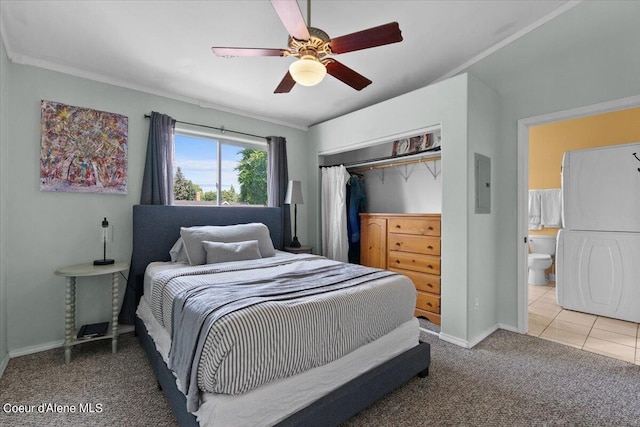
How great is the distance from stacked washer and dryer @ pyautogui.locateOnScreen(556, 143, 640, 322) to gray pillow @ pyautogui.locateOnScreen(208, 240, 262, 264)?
3.96 metres

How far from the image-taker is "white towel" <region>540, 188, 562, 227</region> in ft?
15.4

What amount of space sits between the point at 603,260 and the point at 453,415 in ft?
10.4

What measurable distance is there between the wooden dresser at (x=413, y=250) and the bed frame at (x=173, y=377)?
3.69 ft

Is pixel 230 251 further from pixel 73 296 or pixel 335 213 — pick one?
pixel 335 213

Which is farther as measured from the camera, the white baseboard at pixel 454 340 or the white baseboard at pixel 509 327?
the white baseboard at pixel 509 327

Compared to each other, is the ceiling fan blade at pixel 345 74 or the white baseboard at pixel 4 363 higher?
the ceiling fan blade at pixel 345 74

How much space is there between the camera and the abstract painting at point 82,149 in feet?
8.78

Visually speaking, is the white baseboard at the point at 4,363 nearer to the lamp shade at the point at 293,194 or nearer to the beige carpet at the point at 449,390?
the beige carpet at the point at 449,390

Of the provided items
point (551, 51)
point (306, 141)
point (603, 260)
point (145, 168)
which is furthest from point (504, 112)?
point (145, 168)

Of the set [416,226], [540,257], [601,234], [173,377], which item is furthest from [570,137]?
[173,377]

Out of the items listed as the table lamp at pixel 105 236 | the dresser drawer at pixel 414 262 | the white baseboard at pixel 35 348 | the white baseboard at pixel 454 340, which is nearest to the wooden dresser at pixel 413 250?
the dresser drawer at pixel 414 262

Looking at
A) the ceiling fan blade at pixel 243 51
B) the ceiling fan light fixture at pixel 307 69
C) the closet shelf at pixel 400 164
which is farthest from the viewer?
the closet shelf at pixel 400 164

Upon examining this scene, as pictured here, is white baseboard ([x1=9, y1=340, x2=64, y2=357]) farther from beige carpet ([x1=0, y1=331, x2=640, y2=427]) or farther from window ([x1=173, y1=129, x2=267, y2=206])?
window ([x1=173, y1=129, x2=267, y2=206])

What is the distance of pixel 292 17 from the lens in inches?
61.2
